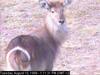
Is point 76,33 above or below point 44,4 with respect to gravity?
below

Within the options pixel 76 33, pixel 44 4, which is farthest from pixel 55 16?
pixel 76 33

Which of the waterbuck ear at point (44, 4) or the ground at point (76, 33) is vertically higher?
the waterbuck ear at point (44, 4)

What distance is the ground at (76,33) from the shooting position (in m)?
5.41

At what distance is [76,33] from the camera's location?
5422mm

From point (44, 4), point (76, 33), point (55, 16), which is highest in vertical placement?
point (44, 4)

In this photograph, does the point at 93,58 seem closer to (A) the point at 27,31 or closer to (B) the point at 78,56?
(B) the point at 78,56

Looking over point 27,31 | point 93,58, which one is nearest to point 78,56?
point 93,58

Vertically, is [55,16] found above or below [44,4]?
below

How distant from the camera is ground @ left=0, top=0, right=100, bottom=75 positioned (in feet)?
17.7

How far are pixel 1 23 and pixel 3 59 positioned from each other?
325 mm

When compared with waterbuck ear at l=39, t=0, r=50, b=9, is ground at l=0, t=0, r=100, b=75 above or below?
below

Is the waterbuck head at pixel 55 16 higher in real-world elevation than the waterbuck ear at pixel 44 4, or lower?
lower

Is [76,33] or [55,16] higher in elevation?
[55,16]

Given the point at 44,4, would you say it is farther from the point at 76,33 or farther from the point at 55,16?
the point at 76,33
